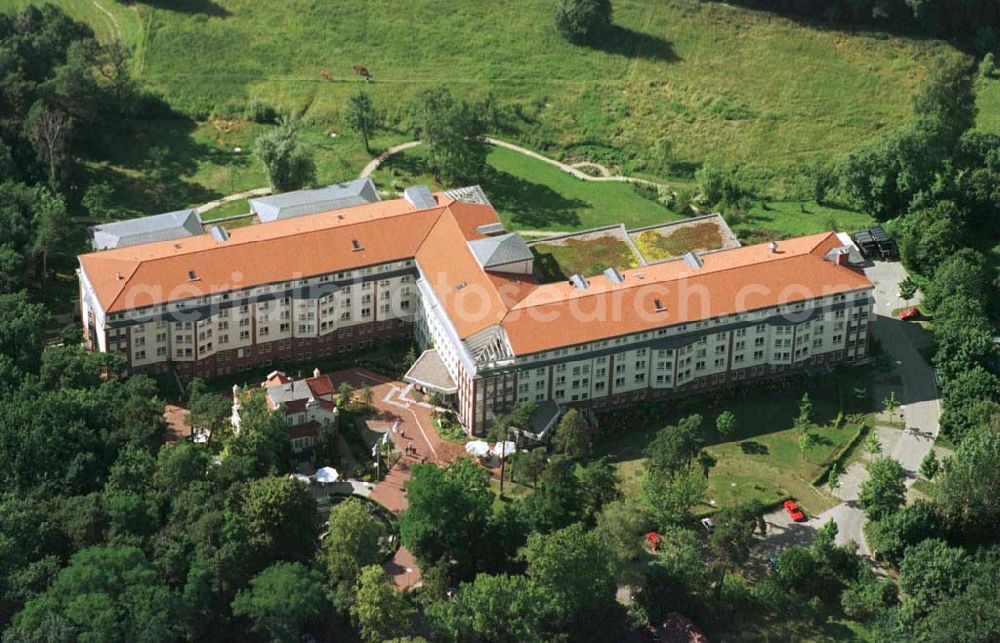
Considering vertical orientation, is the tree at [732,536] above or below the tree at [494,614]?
above

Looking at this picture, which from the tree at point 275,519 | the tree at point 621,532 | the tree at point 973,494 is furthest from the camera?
the tree at point 973,494

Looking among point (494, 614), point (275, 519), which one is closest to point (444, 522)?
point (494, 614)

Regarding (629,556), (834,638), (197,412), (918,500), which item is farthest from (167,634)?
(918,500)

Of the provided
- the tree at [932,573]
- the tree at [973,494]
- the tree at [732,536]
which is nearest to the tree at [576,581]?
the tree at [732,536]

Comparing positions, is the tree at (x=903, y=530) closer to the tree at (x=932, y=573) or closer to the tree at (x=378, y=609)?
the tree at (x=932, y=573)

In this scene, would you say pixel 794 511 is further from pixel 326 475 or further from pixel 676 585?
pixel 326 475

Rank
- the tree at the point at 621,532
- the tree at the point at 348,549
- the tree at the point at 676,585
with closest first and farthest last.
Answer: the tree at the point at 348,549
the tree at the point at 676,585
the tree at the point at 621,532
